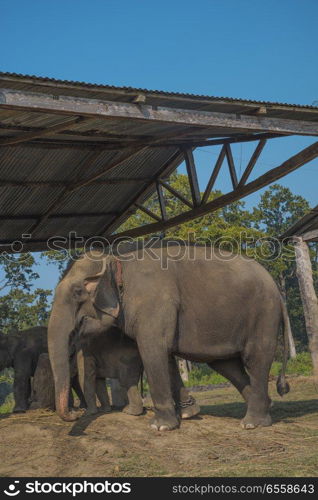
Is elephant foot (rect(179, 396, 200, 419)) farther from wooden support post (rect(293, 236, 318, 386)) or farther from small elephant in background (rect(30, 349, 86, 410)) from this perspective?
wooden support post (rect(293, 236, 318, 386))

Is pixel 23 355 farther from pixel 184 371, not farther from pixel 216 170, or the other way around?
pixel 184 371

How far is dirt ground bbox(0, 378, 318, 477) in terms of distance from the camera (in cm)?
868

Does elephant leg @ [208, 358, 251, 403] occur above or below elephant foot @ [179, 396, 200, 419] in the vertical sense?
above

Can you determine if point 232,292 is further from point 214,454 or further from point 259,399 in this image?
point 214,454

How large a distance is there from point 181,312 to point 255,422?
76.0 inches

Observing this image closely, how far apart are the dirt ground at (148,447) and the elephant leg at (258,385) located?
225 millimetres

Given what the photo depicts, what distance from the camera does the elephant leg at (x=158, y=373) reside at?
11172mm

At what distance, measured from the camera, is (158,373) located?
11.2 meters

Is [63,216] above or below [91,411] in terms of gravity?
above

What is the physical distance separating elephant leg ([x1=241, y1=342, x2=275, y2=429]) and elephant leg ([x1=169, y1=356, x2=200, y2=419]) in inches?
33.1

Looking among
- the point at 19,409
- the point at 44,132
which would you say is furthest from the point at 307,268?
the point at 44,132

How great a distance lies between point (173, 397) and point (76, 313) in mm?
2109

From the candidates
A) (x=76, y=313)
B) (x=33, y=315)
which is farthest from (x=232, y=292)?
(x=33, y=315)

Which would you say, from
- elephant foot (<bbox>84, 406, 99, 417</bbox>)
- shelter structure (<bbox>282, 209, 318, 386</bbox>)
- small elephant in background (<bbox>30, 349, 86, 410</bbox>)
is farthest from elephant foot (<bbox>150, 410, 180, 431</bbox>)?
shelter structure (<bbox>282, 209, 318, 386</bbox>)
